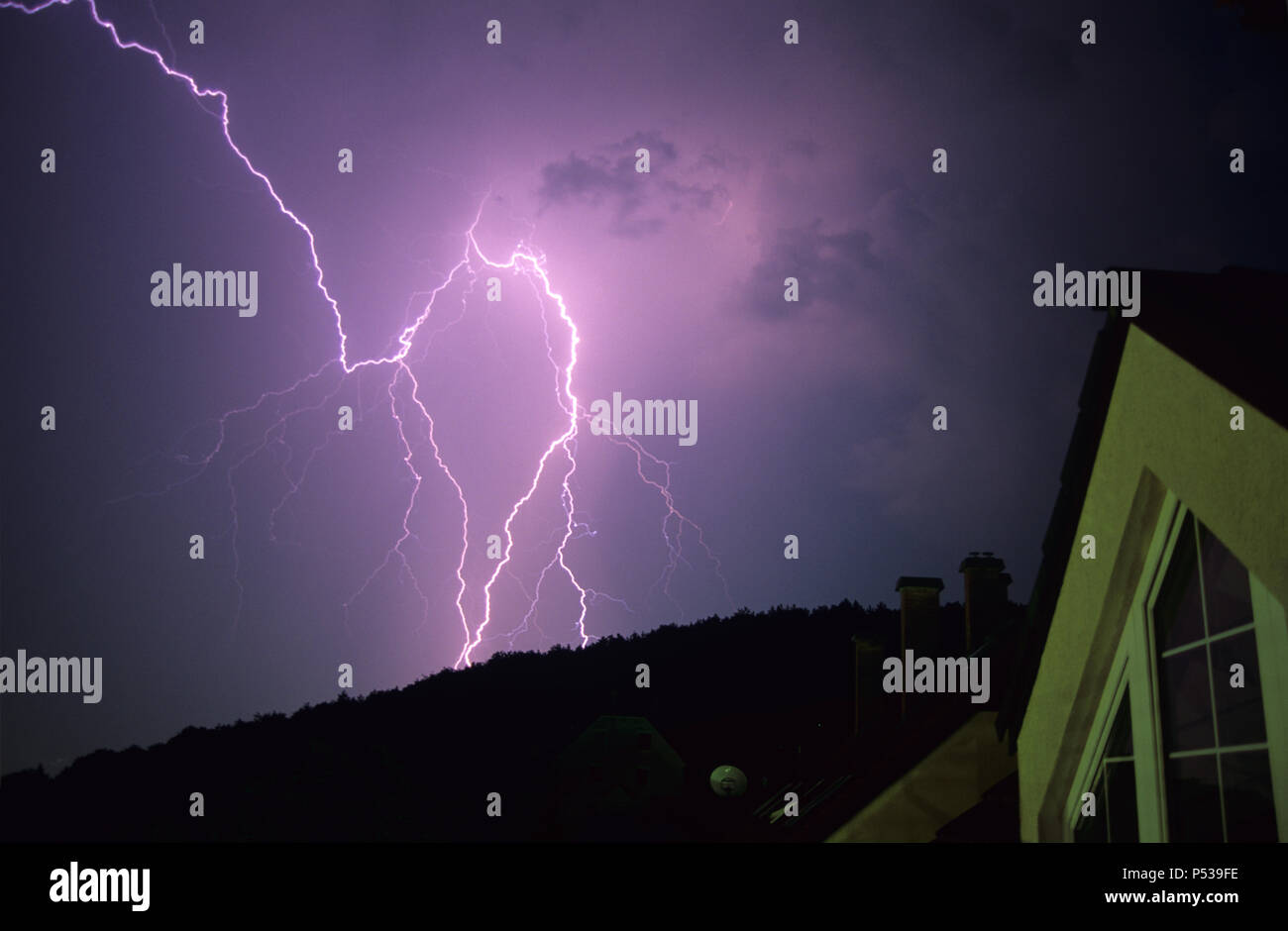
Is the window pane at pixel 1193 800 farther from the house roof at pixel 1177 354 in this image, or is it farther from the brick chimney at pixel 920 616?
the brick chimney at pixel 920 616

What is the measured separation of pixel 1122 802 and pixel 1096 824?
0.38 metres

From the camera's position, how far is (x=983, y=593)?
9391 mm

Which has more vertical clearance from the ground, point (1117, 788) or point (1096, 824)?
point (1117, 788)

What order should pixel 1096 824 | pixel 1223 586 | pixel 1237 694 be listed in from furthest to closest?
pixel 1096 824
pixel 1223 586
pixel 1237 694

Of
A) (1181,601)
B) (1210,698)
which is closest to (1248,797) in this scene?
(1210,698)

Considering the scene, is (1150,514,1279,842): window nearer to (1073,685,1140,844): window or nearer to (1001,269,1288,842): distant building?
(1001,269,1288,842): distant building

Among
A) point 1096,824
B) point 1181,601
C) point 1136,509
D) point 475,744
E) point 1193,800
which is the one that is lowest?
point 475,744

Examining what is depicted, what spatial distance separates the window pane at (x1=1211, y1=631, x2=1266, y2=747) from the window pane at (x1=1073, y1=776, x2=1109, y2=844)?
120 cm

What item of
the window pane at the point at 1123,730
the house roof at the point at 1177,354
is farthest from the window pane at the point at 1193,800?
the house roof at the point at 1177,354

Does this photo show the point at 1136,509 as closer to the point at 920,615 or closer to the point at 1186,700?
the point at 1186,700

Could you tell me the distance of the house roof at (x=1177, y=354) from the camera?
2.84 metres

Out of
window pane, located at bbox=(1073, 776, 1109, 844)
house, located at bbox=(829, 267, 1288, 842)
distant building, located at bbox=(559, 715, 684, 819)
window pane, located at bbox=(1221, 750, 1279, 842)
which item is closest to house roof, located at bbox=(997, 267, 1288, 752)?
house, located at bbox=(829, 267, 1288, 842)
